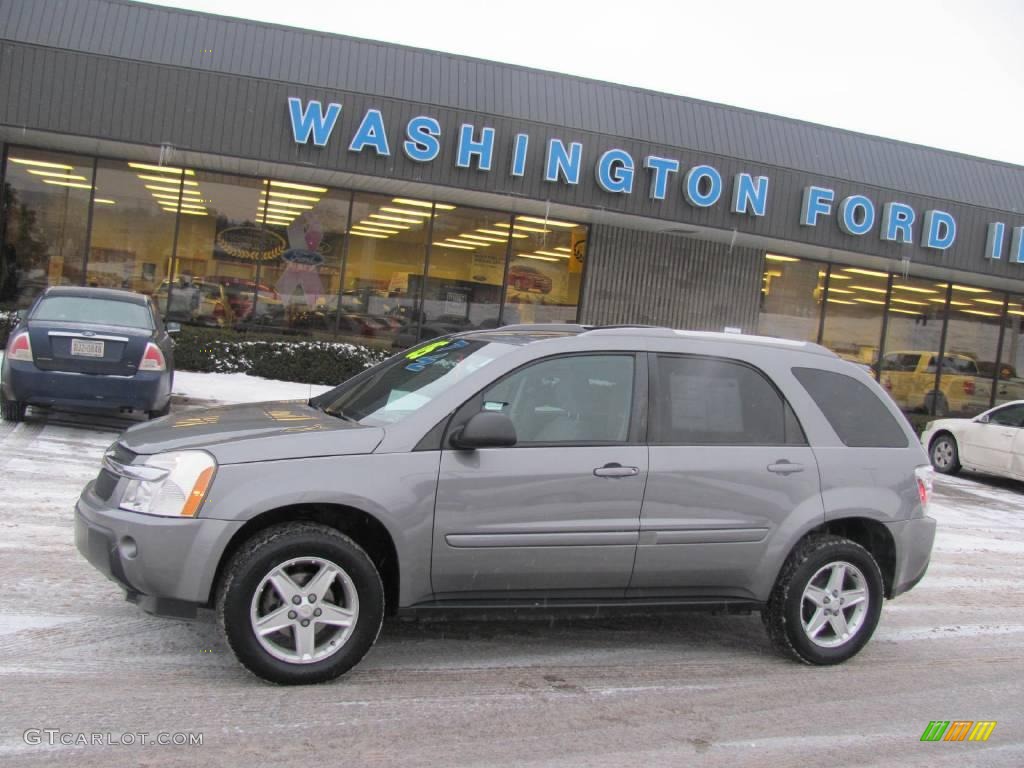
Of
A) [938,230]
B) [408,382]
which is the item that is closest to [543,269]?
[938,230]

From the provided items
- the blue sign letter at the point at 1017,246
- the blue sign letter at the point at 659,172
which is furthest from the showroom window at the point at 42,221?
the blue sign letter at the point at 1017,246

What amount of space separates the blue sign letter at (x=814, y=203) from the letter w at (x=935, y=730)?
48.0 ft

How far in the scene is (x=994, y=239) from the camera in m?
19.6

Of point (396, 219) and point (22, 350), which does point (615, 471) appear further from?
point (396, 219)

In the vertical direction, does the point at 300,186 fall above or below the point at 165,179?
above

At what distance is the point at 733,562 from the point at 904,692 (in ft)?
3.68

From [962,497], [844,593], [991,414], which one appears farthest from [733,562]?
[991,414]

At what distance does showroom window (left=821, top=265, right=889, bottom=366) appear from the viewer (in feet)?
71.2

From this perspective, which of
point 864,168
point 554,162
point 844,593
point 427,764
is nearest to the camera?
point 427,764

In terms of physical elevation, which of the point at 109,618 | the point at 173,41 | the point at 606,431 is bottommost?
the point at 109,618

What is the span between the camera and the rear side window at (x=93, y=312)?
1080 centimetres

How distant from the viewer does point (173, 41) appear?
17156 millimetres

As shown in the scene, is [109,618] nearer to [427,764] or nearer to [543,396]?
[427,764]

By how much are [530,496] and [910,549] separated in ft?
7.69
